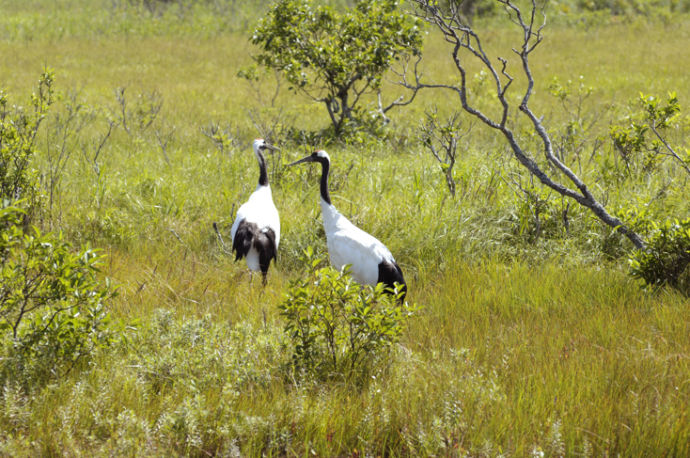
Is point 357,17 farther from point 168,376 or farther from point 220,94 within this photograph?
point 168,376

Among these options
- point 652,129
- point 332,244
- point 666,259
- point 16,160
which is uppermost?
point 652,129

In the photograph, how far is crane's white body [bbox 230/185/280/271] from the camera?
4969 millimetres

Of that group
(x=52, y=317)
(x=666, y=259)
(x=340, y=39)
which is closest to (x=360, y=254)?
(x=666, y=259)

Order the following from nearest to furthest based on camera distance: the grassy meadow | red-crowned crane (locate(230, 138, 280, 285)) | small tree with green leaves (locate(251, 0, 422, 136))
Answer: the grassy meadow → red-crowned crane (locate(230, 138, 280, 285)) → small tree with green leaves (locate(251, 0, 422, 136))

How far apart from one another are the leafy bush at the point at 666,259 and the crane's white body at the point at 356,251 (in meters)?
1.74

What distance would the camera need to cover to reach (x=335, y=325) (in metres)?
3.32

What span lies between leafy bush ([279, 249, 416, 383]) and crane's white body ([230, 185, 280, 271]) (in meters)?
1.63

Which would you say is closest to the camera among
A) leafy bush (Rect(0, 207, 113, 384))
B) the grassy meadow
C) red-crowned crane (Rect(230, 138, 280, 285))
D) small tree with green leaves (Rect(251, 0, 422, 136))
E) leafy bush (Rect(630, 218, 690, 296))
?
the grassy meadow

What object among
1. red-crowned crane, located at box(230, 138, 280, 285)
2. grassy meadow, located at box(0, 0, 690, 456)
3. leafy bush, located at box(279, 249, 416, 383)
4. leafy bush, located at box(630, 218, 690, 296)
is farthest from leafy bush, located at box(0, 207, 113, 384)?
leafy bush, located at box(630, 218, 690, 296)

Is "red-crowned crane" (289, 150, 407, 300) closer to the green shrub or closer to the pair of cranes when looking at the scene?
the pair of cranes

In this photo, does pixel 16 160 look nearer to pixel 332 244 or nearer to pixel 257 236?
→ pixel 257 236

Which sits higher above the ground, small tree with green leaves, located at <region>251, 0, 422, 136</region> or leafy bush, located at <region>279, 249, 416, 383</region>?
A: small tree with green leaves, located at <region>251, 0, 422, 136</region>

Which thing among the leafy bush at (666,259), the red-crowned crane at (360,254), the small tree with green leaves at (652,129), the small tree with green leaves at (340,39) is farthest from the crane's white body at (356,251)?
the small tree with green leaves at (340,39)

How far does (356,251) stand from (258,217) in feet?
3.24
